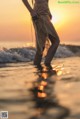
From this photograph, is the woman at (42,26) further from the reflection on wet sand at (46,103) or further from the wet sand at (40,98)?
the reflection on wet sand at (46,103)

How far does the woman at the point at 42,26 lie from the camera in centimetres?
972

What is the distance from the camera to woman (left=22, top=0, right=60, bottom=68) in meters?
9.72

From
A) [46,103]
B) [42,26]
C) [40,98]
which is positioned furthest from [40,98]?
[42,26]

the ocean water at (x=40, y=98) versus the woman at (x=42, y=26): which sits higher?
the woman at (x=42, y=26)

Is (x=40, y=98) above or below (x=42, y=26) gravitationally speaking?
below

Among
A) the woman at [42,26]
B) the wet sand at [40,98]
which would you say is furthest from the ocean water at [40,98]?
the woman at [42,26]

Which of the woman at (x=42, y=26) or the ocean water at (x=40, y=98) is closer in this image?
the ocean water at (x=40, y=98)

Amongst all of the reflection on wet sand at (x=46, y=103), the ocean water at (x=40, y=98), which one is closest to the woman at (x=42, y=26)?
the ocean water at (x=40, y=98)

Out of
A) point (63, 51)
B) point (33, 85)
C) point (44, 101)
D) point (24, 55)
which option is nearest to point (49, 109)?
point (44, 101)

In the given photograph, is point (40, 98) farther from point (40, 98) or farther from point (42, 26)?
point (42, 26)

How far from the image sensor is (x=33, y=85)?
5.48m

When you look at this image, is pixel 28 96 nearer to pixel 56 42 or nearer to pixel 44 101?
pixel 44 101

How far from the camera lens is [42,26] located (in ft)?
32.0

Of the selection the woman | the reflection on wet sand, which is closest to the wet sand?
the reflection on wet sand
